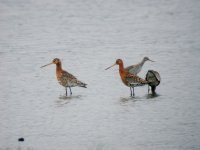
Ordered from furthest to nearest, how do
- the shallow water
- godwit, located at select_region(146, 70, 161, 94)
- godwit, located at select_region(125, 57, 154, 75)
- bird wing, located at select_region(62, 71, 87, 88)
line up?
godwit, located at select_region(125, 57, 154, 75) → bird wing, located at select_region(62, 71, 87, 88) → godwit, located at select_region(146, 70, 161, 94) → the shallow water

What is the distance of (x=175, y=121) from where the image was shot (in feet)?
35.7

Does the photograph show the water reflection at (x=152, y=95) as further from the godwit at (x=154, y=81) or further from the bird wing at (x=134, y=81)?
the bird wing at (x=134, y=81)

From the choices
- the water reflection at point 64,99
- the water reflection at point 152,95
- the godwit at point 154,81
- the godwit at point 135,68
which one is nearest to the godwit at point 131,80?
the godwit at point 154,81

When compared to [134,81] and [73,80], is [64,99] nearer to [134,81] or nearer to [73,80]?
[73,80]

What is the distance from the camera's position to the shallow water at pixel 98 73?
10.3m

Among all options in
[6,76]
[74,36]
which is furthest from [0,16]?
[6,76]

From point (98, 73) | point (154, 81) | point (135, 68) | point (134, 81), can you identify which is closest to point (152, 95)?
point (154, 81)

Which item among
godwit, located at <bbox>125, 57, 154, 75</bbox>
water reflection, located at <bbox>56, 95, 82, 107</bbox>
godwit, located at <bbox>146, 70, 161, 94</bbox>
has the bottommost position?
water reflection, located at <bbox>56, 95, 82, 107</bbox>

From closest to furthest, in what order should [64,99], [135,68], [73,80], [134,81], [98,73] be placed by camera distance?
[64,99] → [134,81] → [73,80] → [135,68] → [98,73]

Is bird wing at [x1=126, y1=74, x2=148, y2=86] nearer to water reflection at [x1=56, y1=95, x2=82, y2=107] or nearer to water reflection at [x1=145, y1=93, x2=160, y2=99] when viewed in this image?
water reflection at [x1=145, y1=93, x2=160, y2=99]

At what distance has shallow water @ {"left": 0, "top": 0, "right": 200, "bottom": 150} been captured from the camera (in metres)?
10.3

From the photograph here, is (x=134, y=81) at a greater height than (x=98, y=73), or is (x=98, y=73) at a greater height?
(x=98, y=73)

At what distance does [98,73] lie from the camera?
1466 centimetres

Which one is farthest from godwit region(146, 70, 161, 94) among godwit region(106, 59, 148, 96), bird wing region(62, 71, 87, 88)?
bird wing region(62, 71, 87, 88)
